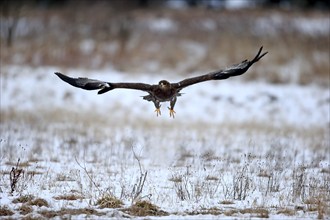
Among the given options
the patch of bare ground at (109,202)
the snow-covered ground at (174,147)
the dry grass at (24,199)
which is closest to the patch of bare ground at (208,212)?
the snow-covered ground at (174,147)

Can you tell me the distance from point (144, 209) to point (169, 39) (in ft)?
70.3

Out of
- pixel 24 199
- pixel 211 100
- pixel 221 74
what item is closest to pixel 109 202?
pixel 24 199

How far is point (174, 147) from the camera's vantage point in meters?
13.7

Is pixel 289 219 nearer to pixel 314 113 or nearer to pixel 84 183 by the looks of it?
pixel 84 183

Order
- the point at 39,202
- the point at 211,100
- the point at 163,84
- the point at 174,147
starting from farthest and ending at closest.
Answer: the point at 211,100 → the point at 174,147 → the point at 163,84 → the point at 39,202

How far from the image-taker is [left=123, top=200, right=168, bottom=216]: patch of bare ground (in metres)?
7.59

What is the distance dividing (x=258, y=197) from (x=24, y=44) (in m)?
20.3

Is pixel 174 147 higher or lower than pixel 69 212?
higher

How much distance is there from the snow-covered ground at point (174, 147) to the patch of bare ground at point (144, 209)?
139mm

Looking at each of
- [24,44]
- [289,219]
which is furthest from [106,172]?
[24,44]

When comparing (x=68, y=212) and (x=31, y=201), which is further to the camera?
(x=31, y=201)

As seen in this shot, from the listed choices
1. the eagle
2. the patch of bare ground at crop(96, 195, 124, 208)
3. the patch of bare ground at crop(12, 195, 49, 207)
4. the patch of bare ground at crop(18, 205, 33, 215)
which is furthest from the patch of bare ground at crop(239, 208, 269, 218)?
the patch of bare ground at crop(18, 205, 33, 215)

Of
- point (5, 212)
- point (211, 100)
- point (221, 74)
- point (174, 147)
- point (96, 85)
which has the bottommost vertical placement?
point (5, 212)

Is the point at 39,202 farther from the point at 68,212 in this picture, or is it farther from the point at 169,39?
the point at 169,39
